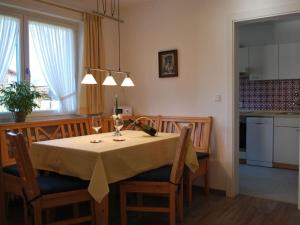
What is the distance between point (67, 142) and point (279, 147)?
11.8ft

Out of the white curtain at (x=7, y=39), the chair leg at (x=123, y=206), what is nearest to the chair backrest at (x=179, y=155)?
the chair leg at (x=123, y=206)

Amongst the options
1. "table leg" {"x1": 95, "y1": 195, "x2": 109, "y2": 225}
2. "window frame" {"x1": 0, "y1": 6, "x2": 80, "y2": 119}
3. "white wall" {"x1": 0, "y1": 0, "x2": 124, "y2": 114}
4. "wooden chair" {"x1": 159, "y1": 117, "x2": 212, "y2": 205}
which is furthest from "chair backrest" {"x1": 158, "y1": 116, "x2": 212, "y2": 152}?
"table leg" {"x1": 95, "y1": 195, "x2": 109, "y2": 225}

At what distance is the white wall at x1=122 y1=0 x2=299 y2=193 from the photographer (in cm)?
357

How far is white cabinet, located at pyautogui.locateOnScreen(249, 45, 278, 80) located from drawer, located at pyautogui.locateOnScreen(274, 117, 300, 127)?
805 mm

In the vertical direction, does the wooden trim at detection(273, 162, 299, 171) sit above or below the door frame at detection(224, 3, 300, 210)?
below

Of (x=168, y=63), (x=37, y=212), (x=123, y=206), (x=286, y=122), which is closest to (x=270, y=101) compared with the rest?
(x=286, y=122)

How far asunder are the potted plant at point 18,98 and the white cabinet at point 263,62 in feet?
Result: 12.4

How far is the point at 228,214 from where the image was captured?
10.1 feet

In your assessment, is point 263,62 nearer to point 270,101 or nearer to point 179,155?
point 270,101

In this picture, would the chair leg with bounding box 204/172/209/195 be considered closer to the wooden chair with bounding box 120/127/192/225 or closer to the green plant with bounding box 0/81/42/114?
the wooden chair with bounding box 120/127/192/225

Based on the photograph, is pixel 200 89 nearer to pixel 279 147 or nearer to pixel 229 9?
pixel 229 9

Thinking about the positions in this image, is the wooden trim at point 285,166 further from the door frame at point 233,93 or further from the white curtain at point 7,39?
the white curtain at point 7,39

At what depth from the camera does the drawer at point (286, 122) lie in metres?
4.80

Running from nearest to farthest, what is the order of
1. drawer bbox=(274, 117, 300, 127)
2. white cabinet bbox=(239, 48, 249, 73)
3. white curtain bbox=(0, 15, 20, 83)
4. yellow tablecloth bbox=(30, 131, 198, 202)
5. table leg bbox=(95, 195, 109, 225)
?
yellow tablecloth bbox=(30, 131, 198, 202), table leg bbox=(95, 195, 109, 225), white curtain bbox=(0, 15, 20, 83), drawer bbox=(274, 117, 300, 127), white cabinet bbox=(239, 48, 249, 73)
